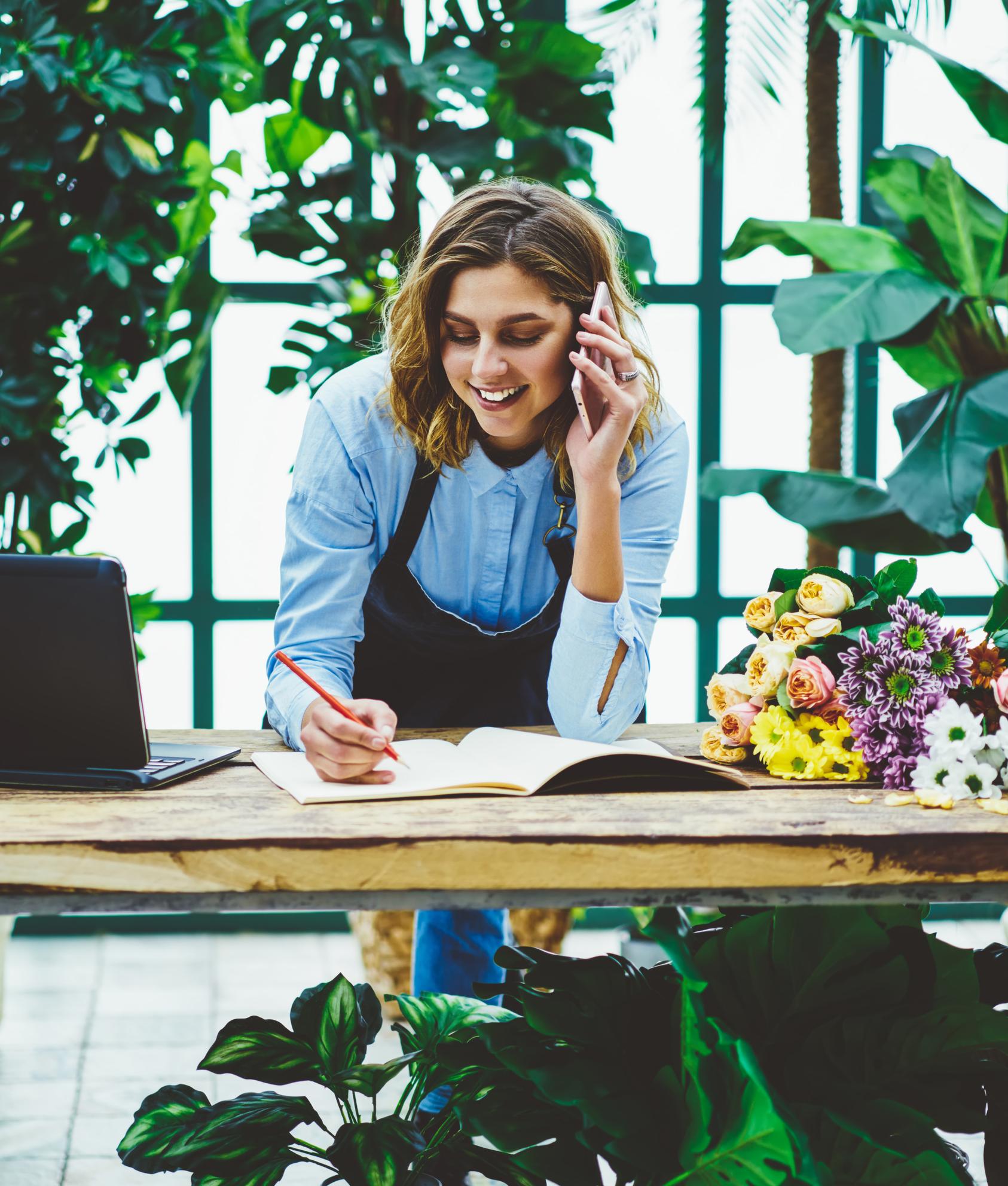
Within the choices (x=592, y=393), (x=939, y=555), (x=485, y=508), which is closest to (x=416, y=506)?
(x=485, y=508)

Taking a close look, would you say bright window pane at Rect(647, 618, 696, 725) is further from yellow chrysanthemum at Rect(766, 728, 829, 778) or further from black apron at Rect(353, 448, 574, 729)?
yellow chrysanthemum at Rect(766, 728, 829, 778)

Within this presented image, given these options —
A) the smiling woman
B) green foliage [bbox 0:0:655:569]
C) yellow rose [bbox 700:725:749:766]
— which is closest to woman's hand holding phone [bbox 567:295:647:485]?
the smiling woman

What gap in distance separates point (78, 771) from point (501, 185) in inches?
38.1

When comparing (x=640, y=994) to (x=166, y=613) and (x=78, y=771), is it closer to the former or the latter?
(x=78, y=771)

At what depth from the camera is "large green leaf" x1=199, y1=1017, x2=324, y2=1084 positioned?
1.39m

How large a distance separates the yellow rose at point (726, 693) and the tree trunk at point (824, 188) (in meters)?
1.51

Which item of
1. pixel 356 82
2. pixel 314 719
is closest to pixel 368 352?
pixel 356 82

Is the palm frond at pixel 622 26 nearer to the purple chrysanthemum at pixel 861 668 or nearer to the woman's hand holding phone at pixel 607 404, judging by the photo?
the woman's hand holding phone at pixel 607 404

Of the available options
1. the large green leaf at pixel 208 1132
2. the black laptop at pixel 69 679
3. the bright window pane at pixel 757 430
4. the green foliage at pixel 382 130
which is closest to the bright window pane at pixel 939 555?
the bright window pane at pixel 757 430

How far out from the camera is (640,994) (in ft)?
4.56

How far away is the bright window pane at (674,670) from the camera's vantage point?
3.47 metres

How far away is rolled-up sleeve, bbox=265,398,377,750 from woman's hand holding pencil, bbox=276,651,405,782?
10.1 inches

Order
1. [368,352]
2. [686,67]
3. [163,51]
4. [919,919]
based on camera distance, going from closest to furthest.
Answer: [919,919] → [163,51] → [368,352] → [686,67]

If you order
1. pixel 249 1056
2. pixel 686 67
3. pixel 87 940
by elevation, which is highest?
pixel 686 67
